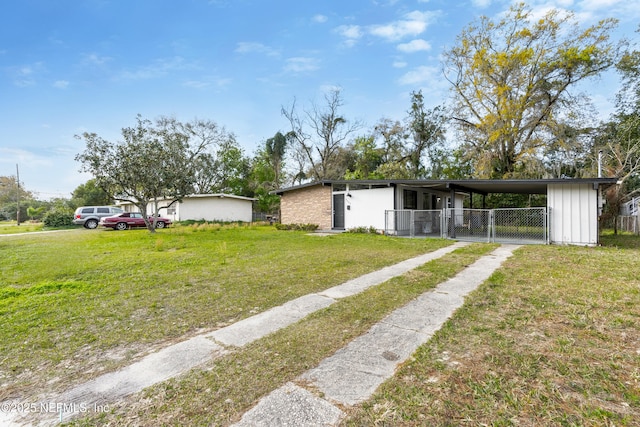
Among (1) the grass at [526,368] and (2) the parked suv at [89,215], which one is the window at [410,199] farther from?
(2) the parked suv at [89,215]

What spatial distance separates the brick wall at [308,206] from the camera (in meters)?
15.8

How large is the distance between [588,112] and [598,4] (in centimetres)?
580

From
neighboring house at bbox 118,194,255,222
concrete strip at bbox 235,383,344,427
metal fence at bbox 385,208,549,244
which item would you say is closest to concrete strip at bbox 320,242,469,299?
concrete strip at bbox 235,383,344,427

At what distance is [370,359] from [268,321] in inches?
52.8

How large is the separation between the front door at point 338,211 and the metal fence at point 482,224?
271 centimetres

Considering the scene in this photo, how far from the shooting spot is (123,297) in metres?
4.28

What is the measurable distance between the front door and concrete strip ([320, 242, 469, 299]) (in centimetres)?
791

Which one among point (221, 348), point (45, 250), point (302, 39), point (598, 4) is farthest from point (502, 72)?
point (45, 250)

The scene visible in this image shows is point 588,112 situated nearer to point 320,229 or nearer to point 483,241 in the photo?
point 483,241

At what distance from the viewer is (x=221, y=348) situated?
2.68 meters

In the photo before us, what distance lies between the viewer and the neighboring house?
2320 centimetres

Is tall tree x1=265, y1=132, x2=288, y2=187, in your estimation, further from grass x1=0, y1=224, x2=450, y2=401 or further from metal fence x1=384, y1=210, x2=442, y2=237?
grass x1=0, y1=224, x2=450, y2=401

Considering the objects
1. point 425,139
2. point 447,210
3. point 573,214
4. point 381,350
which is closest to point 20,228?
point 447,210

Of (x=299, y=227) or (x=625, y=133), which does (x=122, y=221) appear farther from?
(x=625, y=133)
